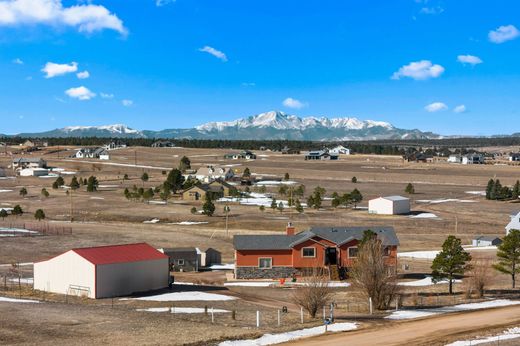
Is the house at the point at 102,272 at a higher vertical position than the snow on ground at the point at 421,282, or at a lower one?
higher

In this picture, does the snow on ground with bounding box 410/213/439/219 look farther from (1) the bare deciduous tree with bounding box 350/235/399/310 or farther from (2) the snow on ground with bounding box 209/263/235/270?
(1) the bare deciduous tree with bounding box 350/235/399/310

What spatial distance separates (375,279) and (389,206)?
60.1 metres

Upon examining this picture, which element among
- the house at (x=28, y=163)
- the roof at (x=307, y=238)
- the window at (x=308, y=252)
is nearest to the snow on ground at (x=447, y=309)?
the roof at (x=307, y=238)

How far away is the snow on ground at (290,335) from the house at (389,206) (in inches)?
2581

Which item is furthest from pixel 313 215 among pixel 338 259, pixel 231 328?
pixel 231 328

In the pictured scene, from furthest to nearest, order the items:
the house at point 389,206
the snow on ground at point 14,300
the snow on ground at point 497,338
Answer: the house at point 389,206 < the snow on ground at point 14,300 < the snow on ground at point 497,338

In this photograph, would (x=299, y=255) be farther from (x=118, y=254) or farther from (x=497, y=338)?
(x=497, y=338)

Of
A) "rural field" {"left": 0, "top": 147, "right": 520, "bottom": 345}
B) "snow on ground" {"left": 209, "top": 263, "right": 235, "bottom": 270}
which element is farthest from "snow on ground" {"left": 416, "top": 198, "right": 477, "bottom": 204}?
"snow on ground" {"left": 209, "top": 263, "right": 235, "bottom": 270}

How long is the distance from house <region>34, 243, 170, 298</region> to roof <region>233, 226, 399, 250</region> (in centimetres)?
996

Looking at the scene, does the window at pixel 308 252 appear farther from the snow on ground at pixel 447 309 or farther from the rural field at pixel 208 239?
the snow on ground at pixel 447 309

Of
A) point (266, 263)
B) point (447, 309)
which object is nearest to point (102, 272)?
point (266, 263)

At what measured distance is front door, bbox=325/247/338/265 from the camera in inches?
2233

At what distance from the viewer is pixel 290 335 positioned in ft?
103

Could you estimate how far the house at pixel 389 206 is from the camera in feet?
321
